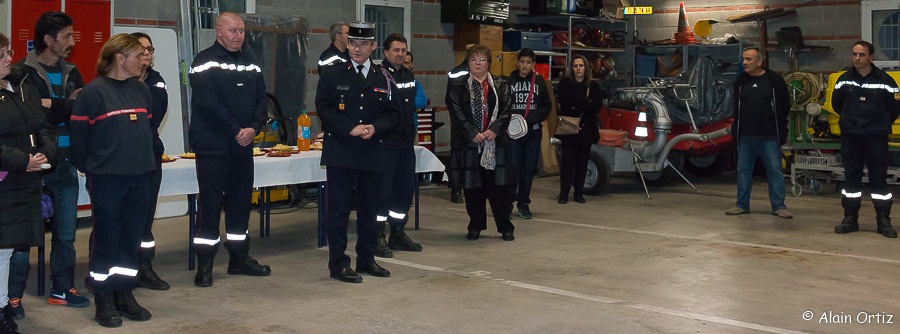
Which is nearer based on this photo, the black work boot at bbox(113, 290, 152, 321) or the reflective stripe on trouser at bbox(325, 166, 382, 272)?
the black work boot at bbox(113, 290, 152, 321)

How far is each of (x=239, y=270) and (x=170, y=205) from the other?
10.4 feet

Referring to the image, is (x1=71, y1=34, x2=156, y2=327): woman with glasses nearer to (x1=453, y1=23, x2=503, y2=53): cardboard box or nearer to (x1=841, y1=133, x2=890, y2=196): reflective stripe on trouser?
(x1=841, y1=133, x2=890, y2=196): reflective stripe on trouser

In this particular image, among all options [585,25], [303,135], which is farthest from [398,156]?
[585,25]

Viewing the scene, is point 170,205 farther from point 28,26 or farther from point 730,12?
point 730,12

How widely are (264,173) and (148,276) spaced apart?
1.26m

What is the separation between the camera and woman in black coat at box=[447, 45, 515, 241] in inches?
311

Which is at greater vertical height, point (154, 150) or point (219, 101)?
point (219, 101)

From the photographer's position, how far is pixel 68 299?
5879mm

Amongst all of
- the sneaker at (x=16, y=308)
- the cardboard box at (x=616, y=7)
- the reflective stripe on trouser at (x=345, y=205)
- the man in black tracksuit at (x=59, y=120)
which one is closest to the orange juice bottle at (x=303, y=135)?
the reflective stripe on trouser at (x=345, y=205)

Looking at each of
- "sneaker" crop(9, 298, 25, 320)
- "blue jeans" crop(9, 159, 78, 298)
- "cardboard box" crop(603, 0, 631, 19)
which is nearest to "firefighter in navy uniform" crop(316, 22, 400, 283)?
"blue jeans" crop(9, 159, 78, 298)

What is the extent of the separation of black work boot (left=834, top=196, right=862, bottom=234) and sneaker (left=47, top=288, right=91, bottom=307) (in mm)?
6138

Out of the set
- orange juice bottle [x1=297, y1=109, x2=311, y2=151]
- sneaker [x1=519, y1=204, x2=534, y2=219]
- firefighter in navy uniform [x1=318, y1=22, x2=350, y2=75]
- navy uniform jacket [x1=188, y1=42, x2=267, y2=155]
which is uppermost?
firefighter in navy uniform [x1=318, y1=22, x2=350, y2=75]

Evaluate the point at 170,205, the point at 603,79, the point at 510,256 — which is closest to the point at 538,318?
the point at 510,256

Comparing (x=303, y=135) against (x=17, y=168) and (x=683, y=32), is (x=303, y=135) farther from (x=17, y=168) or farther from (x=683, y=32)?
(x=683, y=32)
